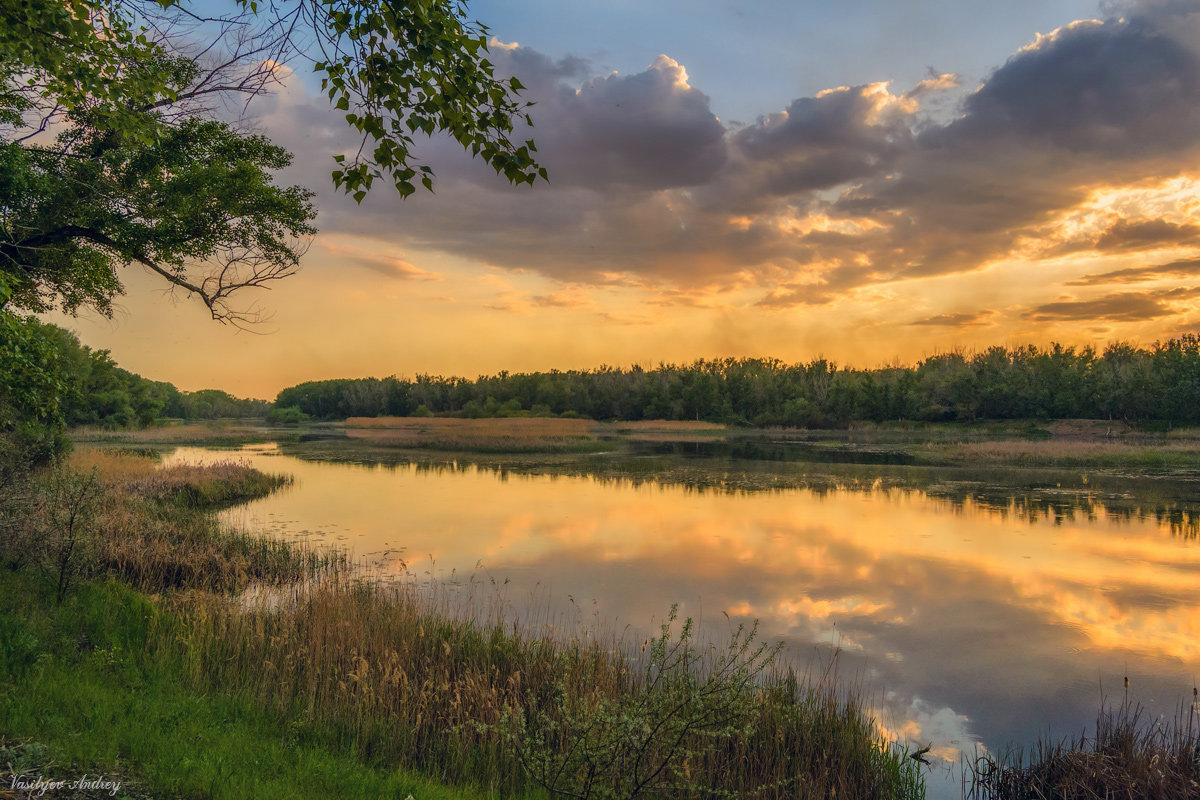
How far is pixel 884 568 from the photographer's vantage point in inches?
532

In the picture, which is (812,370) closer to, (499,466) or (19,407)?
(499,466)

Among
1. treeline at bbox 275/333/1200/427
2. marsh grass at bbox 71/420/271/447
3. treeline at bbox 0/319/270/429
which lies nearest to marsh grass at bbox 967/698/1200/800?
treeline at bbox 0/319/270/429

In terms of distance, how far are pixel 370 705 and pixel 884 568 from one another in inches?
438

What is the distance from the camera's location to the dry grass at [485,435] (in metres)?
51.0

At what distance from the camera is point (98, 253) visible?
550 inches

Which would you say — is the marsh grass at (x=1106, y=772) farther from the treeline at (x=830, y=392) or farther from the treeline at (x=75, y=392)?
the treeline at (x=830, y=392)

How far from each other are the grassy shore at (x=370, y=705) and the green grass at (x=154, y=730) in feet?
0.06

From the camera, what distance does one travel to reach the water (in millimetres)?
7797

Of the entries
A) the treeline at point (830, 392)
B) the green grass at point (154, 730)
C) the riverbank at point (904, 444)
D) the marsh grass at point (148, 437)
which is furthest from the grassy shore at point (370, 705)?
the treeline at point (830, 392)

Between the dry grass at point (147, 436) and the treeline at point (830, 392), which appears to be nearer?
the dry grass at point (147, 436)

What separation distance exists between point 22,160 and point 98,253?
2483 millimetres

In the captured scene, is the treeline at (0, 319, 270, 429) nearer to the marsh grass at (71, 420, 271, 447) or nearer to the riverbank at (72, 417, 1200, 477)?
the marsh grass at (71, 420, 271, 447)

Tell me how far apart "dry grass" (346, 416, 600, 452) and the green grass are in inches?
1632

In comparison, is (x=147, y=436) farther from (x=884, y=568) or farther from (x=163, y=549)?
(x=884, y=568)
